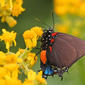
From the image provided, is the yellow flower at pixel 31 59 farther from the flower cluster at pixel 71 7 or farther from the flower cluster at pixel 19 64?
the flower cluster at pixel 71 7

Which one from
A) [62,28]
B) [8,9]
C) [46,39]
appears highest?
[8,9]

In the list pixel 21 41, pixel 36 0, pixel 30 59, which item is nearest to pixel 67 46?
pixel 30 59

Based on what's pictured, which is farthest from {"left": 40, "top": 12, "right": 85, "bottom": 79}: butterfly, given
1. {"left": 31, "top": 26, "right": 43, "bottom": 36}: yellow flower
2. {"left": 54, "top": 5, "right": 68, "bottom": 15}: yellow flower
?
{"left": 54, "top": 5, "right": 68, "bottom": 15}: yellow flower

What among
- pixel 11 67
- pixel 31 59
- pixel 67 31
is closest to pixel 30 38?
pixel 31 59

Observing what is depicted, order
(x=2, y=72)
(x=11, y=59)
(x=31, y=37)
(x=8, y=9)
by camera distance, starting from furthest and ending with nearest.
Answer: (x=8, y=9)
(x=31, y=37)
(x=11, y=59)
(x=2, y=72)

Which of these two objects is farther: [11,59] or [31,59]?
[31,59]

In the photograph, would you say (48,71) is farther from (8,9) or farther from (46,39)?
(8,9)
